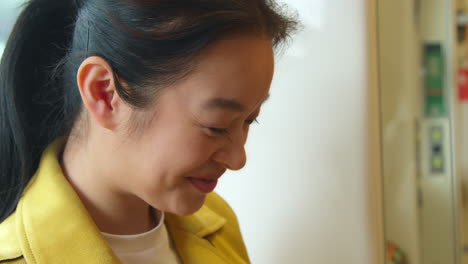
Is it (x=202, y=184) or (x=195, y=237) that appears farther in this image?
(x=195, y=237)

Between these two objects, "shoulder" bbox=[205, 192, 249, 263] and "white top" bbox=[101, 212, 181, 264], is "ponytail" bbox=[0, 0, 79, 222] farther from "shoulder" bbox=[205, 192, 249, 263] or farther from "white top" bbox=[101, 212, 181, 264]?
"shoulder" bbox=[205, 192, 249, 263]

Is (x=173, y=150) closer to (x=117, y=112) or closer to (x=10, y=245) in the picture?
(x=117, y=112)

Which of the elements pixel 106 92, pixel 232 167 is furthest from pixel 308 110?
pixel 106 92

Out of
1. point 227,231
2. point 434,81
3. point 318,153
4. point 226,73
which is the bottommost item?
point 227,231

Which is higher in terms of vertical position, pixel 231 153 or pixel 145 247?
pixel 231 153

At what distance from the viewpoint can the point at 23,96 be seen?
836 millimetres

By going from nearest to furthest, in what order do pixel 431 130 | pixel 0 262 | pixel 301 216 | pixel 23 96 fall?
pixel 0 262, pixel 23 96, pixel 301 216, pixel 431 130

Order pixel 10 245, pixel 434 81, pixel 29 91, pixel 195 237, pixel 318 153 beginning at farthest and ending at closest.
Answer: pixel 434 81 < pixel 318 153 < pixel 195 237 < pixel 29 91 < pixel 10 245

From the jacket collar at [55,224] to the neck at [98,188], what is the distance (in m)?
0.03

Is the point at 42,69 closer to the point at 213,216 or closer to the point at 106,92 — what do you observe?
the point at 106,92

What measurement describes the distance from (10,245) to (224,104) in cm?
35

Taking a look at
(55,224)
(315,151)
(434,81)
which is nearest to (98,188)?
(55,224)

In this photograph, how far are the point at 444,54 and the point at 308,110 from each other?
54 centimetres

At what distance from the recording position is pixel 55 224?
74 cm
